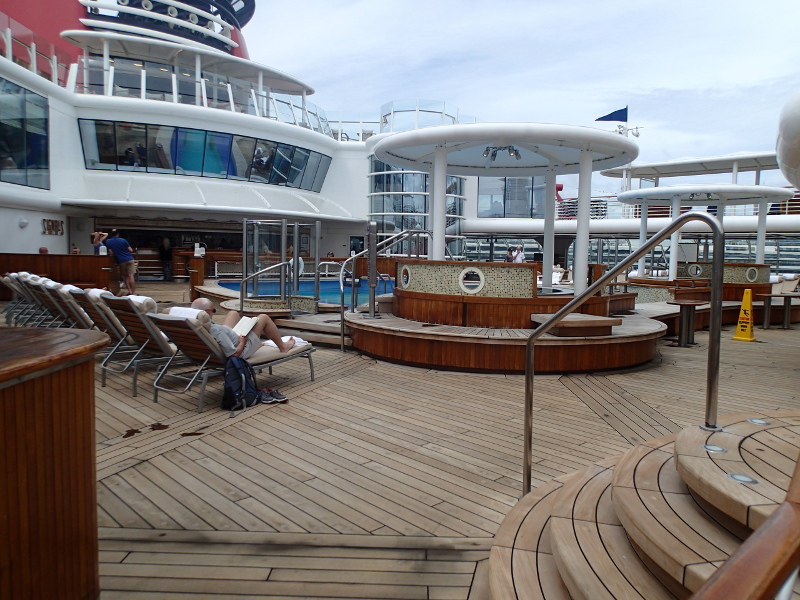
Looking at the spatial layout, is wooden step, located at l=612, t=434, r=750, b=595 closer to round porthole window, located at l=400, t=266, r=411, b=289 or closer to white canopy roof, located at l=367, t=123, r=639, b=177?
round porthole window, located at l=400, t=266, r=411, b=289

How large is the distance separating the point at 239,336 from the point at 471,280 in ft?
11.6

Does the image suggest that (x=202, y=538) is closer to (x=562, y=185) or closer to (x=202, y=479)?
(x=202, y=479)

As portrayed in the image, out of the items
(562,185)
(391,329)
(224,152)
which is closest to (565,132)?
(391,329)

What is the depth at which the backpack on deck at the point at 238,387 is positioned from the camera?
521 centimetres

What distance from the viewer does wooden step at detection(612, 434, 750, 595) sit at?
1.80m

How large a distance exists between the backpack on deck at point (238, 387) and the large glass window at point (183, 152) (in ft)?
Answer: 55.7

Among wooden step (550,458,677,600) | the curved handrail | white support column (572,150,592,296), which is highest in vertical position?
white support column (572,150,592,296)

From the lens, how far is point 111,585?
8.02ft

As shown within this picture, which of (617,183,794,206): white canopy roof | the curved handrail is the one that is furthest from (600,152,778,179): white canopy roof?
the curved handrail

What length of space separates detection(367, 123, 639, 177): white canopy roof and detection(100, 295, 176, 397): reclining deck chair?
4.61 metres

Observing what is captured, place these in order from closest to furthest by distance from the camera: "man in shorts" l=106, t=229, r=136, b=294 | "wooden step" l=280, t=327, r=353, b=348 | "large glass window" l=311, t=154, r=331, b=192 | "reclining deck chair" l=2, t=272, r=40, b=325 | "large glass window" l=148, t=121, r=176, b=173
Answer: "wooden step" l=280, t=327, r=353, b=348, "reclining deck chair" l=2, t=272, r=40, b=325, "man in shorts" l=106, t=229, r=136, b=294, "large glass window" l=148, t=121, r=176, b=173, "large glass window" l=311, t=154, r=331, b=192

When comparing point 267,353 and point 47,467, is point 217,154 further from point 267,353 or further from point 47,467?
point 47,467

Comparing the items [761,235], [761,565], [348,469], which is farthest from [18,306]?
[761,235]

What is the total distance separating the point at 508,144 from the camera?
28.8ft
